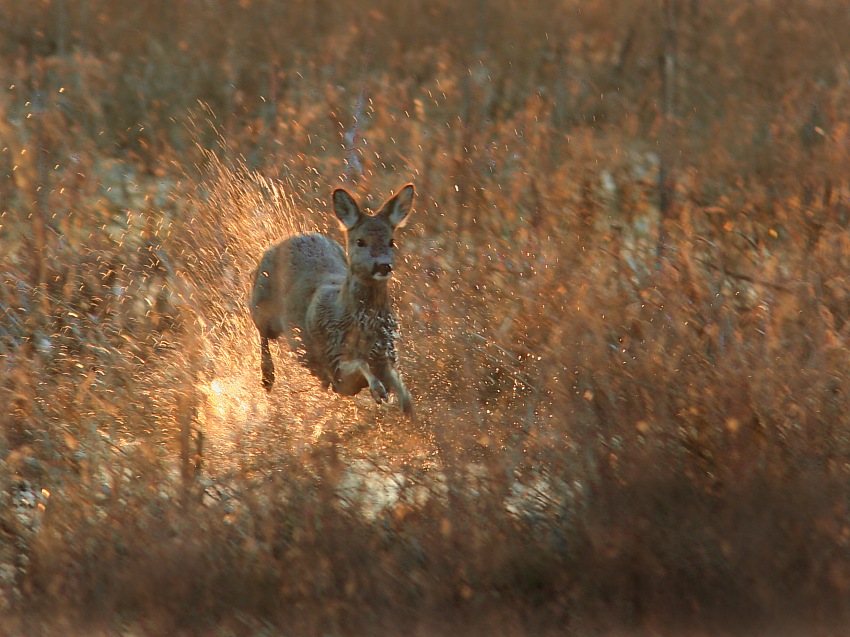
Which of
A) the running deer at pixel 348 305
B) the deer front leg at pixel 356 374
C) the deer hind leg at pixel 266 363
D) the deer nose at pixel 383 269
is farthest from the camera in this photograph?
the deer hind leg at pixel 266 363

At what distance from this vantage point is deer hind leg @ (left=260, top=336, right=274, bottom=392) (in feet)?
27.1

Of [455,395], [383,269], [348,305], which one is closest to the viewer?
[455,395]

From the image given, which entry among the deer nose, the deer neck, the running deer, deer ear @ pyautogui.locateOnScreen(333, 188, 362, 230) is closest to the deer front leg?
the running deer

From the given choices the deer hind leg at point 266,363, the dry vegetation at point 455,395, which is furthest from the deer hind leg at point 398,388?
the deer hind leg at point 266,363

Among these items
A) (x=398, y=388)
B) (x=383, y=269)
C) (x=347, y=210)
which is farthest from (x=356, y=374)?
(x=347, y=210)

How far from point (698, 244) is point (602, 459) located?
2.34 m

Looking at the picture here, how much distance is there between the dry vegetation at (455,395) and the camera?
509cm

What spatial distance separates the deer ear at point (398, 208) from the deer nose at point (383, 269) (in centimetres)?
38

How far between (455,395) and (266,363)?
2.21 meters

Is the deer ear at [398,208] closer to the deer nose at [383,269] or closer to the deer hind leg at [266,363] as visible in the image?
the deer nose at [383,269]

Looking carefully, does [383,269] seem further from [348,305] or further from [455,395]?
[455,395]

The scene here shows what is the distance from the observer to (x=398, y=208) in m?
7.86

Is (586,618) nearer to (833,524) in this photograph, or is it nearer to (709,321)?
(833,524)

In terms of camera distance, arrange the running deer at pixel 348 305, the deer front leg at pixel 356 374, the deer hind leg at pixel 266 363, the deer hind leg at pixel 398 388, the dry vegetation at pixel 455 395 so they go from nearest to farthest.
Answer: the dry vegetation at pixel 455 395 < the deer hind leg at pixel 398 388 < the deer front leg at pixel 356 374 < the running deer at pixel 348 305 < the deer hind leg at pixel 266 363
